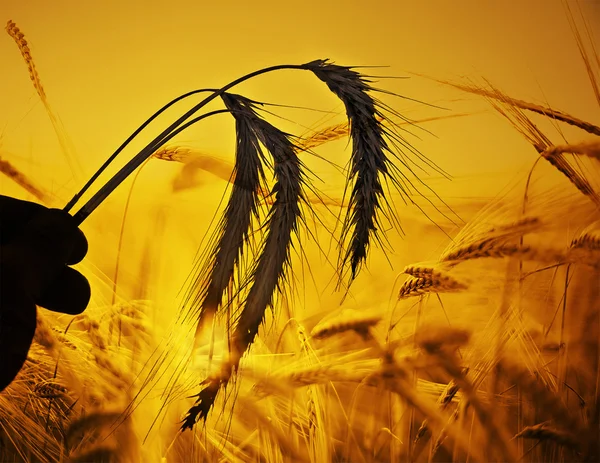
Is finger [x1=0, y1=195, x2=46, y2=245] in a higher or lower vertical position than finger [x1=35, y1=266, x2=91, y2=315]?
higher

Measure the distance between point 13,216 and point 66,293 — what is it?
15 centimetres

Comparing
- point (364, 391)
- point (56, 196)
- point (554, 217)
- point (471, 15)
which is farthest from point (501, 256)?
point (56, 196)

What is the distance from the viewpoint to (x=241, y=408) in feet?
5.38

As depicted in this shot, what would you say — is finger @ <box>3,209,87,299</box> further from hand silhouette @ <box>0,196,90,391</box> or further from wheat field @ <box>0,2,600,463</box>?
wheat field @ <box>0,2,600,463</box>

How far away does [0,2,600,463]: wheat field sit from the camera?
163 centimetres

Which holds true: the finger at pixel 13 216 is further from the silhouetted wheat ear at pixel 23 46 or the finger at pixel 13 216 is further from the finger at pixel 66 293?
the silhouetted wheat ear at pixel 23 46

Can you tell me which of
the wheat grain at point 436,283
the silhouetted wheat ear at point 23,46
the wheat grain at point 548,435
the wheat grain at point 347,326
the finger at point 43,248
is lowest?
the wheat grain at point 548,435

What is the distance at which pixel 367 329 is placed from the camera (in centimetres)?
167

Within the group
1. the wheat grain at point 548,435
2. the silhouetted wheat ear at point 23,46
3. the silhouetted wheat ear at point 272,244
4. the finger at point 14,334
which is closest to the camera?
the finger at point 14,334

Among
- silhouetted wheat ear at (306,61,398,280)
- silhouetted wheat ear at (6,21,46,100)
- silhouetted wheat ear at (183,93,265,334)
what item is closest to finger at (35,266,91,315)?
silhouetted wheat ear at (183,93,265,334)

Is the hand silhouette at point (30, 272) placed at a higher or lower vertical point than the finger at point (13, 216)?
lower

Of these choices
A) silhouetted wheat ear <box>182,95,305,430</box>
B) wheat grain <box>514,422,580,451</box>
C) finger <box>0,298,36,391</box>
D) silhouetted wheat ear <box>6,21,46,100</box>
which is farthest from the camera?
silhouetted wheat ear <box>6,21,46,100</box>

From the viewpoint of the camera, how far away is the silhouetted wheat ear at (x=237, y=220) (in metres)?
1.18

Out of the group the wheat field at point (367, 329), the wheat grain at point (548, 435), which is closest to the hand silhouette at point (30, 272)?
the wheat field at point (367, 329)
